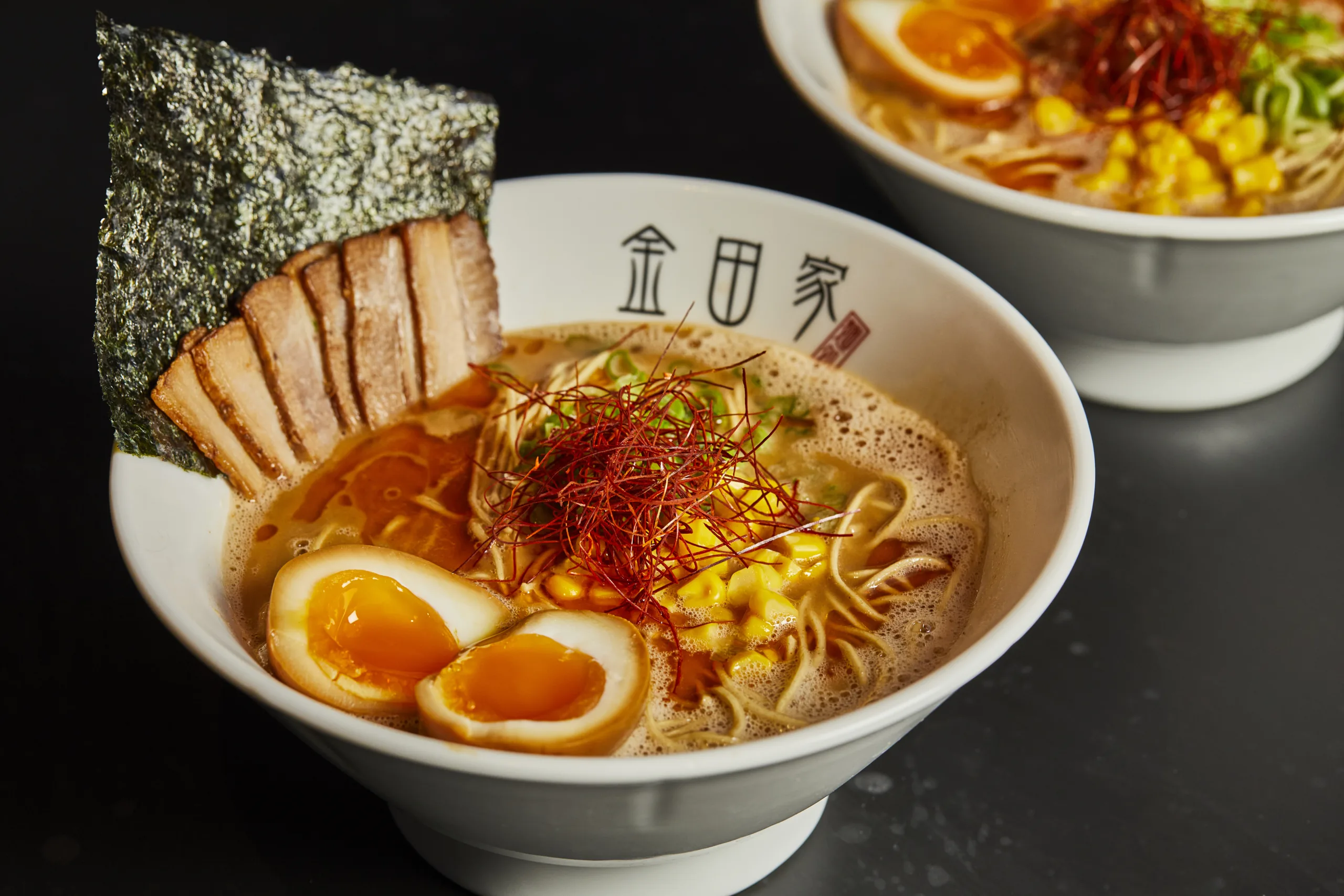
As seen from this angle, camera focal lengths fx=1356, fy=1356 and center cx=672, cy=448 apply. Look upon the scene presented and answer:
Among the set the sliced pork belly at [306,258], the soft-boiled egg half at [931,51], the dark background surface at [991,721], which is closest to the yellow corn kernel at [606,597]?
the dark background surface at [991,721]

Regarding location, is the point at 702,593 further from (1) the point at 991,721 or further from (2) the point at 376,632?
(1) the point at 991,721

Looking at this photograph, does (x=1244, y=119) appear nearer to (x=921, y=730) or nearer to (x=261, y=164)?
(x=921, y=730)

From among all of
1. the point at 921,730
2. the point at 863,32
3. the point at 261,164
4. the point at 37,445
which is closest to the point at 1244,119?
the point at 863,32

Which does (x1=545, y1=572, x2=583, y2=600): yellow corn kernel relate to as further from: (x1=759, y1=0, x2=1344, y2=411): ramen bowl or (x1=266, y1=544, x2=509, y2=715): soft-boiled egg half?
(x1=759, y1=0, x2=1344, y2=411): ramen bowl

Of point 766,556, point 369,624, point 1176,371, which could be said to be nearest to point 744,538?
point 766,556

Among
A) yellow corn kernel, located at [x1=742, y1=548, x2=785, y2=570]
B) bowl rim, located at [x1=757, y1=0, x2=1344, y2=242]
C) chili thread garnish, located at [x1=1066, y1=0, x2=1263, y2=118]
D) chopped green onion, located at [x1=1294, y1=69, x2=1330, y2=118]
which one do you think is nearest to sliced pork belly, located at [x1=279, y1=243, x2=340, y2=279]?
yellow corn kernel, located at [x1=742, y1=548, x2=785, y2=570]

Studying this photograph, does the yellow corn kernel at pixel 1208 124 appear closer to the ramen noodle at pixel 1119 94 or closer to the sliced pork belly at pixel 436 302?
the ramen noodle at pixel 1119 94
